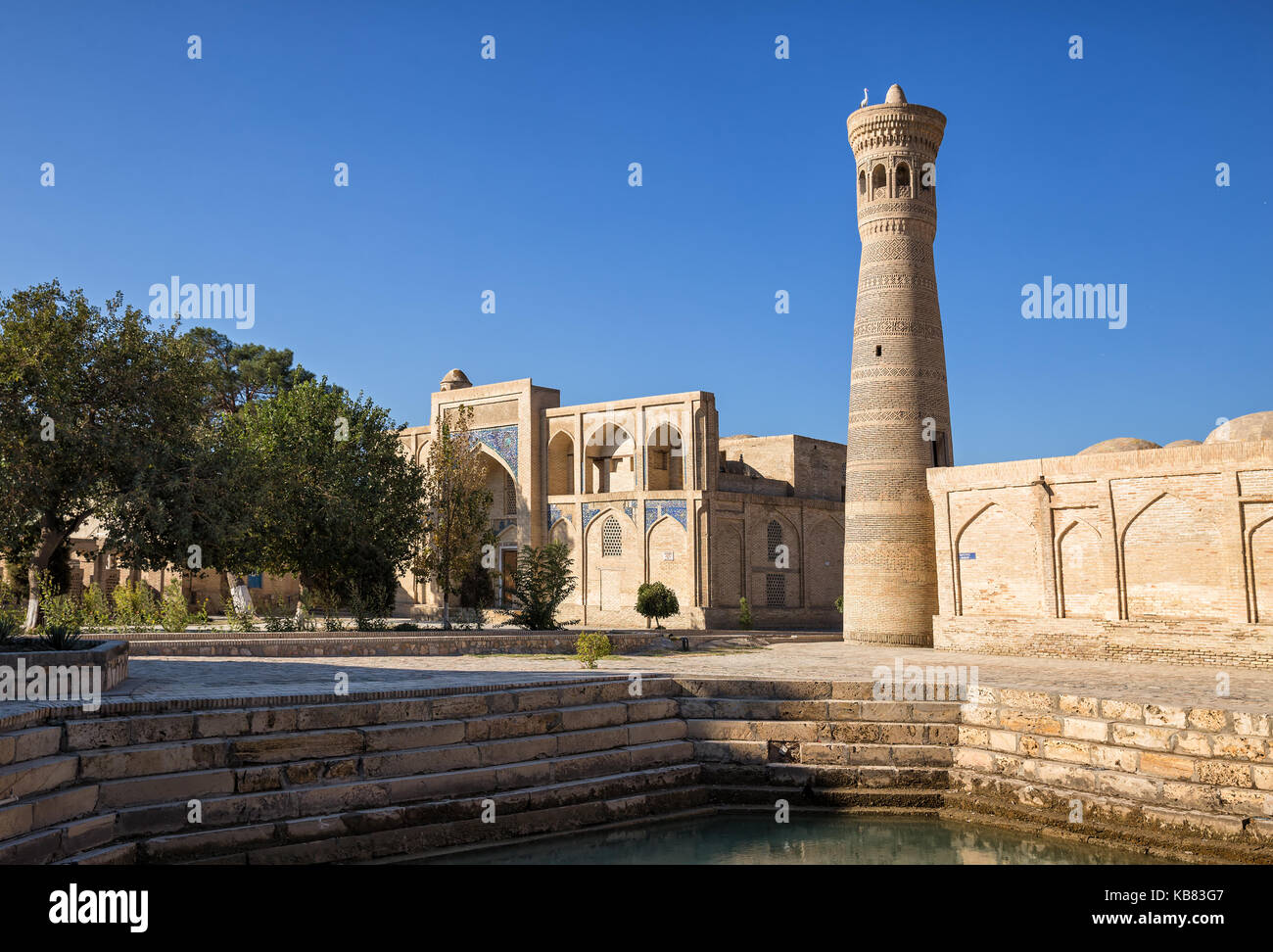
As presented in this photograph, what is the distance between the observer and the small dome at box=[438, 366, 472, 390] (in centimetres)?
3650

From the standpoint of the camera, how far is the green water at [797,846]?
28.4 feet

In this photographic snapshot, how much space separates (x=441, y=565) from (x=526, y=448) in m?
8.69

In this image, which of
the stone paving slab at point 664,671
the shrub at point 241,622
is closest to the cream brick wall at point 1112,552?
the stone paving slab at point 664,671

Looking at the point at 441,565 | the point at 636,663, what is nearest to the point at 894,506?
the point at 636,663

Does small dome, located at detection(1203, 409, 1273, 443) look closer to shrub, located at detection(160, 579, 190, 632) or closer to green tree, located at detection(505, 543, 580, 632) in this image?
green tree, located at detection(505, 543, 580, 632)

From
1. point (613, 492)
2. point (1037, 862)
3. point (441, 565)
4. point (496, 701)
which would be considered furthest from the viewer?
point (613, 492)

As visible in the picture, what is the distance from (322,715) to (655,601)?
18.5m

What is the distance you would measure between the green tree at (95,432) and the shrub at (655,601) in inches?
500

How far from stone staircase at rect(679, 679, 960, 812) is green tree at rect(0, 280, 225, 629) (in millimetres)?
9501

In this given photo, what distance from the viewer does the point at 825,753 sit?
10758 millimetres

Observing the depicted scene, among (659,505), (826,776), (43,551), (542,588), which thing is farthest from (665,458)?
(826,776)

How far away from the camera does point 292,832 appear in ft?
25.7
